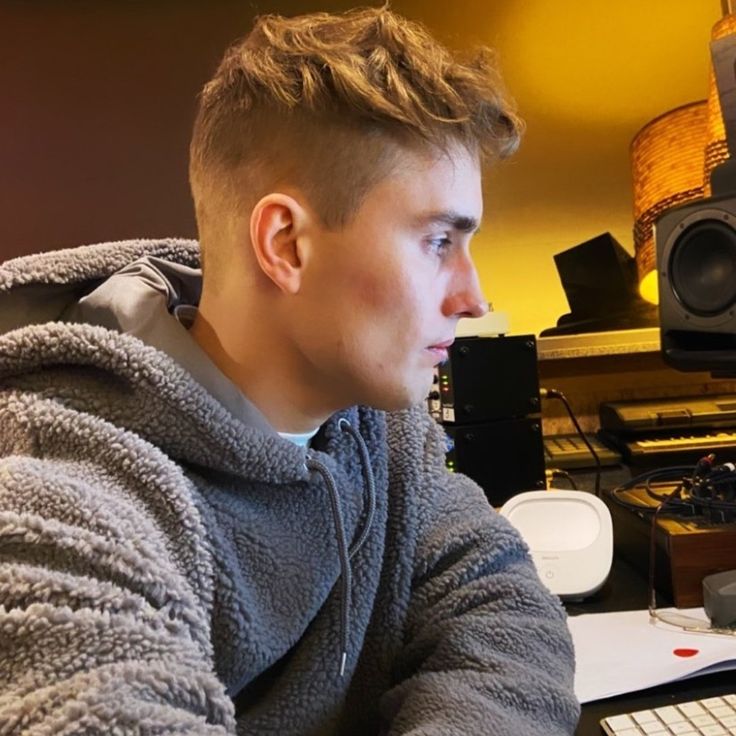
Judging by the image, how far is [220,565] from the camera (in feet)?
1.66

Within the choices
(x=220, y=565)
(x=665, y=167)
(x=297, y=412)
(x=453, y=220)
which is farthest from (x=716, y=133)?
(x=220, y=565)

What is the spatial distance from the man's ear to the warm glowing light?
2.81 ft

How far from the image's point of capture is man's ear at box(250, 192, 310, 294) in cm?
56

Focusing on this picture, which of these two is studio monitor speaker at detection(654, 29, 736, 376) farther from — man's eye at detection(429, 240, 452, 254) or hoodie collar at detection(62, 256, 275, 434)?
hoodie collar at detection(62, 256, 275, 434)

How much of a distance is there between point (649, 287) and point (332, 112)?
34.5 inches

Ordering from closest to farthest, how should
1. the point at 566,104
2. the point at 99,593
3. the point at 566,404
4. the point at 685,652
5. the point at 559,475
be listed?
the point at 99,593 → the point at 685,652 → the point at 559,475 → the point at 566,404 → the point at 566,104

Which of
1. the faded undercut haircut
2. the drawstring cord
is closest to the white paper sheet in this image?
the drawstring cord

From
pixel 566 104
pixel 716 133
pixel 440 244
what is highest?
pixel 566 104

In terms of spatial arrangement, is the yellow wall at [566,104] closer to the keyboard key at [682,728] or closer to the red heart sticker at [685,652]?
the red heart sticker at [685,652]

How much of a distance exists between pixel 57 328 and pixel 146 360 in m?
0.06

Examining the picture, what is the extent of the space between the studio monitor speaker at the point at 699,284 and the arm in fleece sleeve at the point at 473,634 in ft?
1.09

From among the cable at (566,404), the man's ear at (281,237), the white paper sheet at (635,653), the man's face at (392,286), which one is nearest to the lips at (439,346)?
the man's face at (392,286)

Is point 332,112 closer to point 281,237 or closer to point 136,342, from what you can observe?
point 281,237

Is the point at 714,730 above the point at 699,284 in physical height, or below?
below
